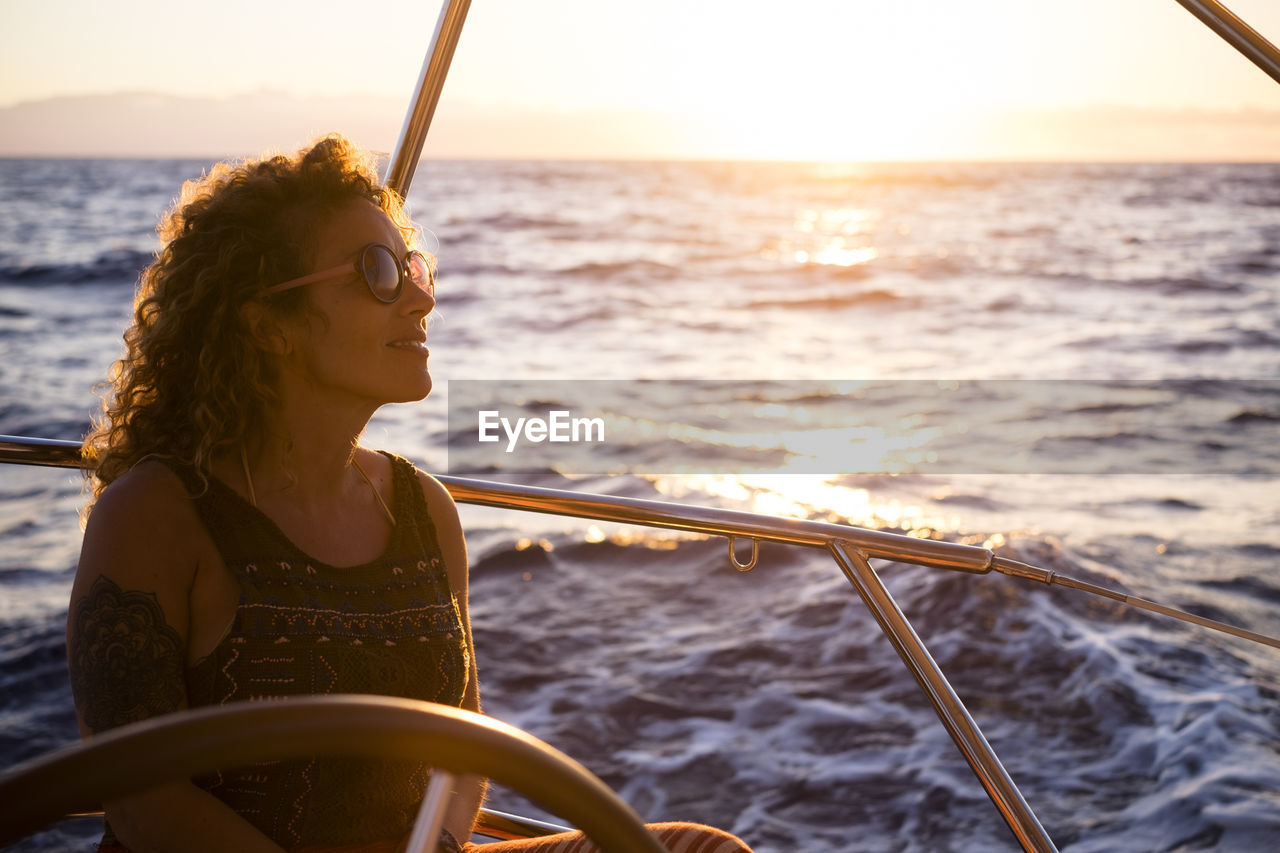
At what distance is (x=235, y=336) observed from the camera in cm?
150

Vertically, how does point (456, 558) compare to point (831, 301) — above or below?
above

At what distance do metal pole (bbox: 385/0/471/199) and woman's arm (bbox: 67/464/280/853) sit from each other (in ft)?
2.54

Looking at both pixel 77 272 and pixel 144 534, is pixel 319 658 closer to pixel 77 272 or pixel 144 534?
pixel 144 534

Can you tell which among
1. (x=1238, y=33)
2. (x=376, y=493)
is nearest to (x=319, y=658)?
(x=376, y=493)

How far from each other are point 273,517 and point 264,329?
9.8 inches

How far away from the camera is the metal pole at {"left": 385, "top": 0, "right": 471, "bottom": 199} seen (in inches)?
71.9

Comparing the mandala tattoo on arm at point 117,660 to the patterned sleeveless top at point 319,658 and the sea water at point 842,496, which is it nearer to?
the patterned sleeveless top at point 319,658

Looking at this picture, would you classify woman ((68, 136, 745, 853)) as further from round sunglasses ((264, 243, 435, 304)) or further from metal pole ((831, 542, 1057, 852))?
metal pole ((831, 542, 1057, 852))

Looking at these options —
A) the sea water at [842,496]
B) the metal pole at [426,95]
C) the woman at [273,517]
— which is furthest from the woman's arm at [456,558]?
the sea water at [842,496]

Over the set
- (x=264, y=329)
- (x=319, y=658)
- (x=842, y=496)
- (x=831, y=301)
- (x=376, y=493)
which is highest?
(x=264, y=329)

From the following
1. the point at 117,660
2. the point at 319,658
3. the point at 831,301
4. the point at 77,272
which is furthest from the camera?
the point at 831,301

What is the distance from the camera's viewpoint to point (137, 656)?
4.12 feet

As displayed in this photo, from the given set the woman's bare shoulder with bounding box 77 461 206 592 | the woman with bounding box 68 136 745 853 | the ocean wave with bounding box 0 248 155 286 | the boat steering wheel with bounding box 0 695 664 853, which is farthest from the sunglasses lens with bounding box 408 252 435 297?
the ocean wave with bounding box 0 248 155 286

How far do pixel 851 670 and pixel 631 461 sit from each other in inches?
160
